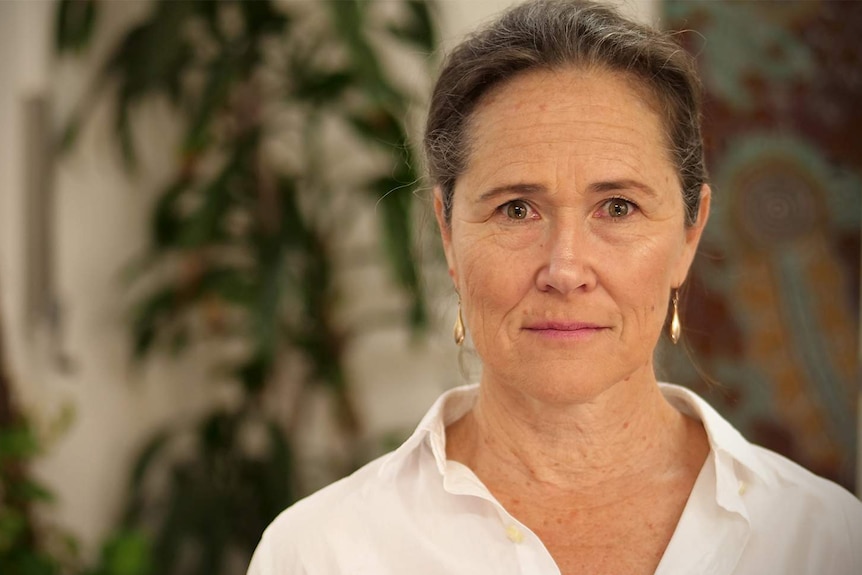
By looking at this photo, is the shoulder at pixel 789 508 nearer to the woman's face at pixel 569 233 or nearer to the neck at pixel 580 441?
the neck at pixel 580 441

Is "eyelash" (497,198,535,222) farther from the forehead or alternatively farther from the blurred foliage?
the blurred foliage

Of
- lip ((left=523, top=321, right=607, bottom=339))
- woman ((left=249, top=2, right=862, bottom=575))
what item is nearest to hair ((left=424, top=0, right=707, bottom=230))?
woman ((left=249, top=2, right=862, bottom=575))

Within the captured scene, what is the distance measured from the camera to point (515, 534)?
126cm

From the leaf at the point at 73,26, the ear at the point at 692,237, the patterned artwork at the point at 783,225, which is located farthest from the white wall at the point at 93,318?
the ear at the point at 692,237

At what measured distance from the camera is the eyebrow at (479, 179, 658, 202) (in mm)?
1241

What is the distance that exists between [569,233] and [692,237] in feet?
0.86

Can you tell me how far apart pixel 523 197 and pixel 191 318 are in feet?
7.50

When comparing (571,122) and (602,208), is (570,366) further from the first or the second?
(571,122)

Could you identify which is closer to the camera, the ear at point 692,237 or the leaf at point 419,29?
the ear at point 692,237

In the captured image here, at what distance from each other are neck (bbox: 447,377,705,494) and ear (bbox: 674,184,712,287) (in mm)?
157

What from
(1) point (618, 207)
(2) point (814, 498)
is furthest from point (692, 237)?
(2) point (814, 498)

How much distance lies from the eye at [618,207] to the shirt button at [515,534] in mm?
430

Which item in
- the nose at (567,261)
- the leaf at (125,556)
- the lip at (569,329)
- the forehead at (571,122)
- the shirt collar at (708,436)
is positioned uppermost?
the forehead at (571,122)

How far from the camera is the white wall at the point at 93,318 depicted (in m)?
2.79
